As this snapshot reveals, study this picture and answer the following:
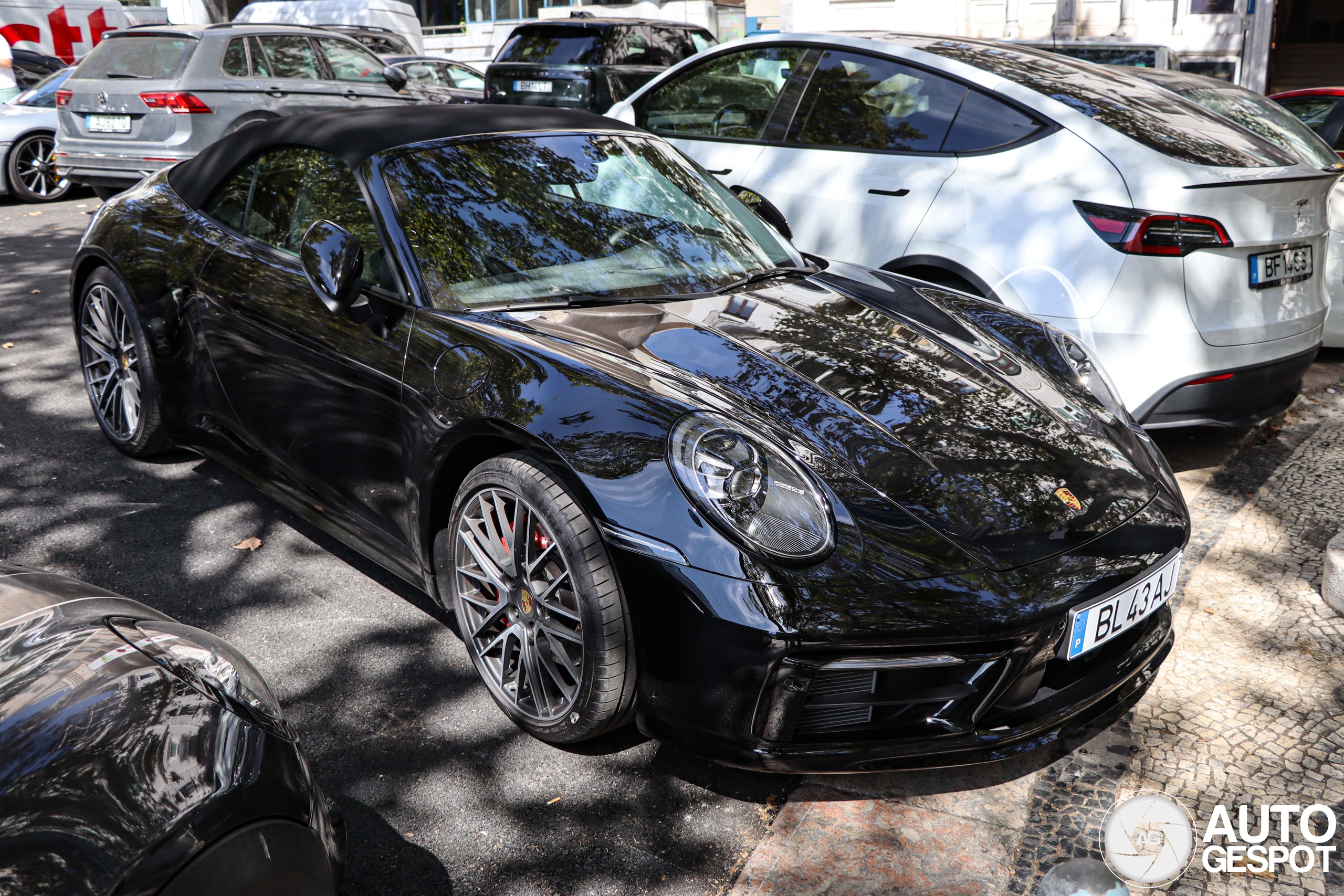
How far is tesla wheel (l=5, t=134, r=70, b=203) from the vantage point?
36.0ft

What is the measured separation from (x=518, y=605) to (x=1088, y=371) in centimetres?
187

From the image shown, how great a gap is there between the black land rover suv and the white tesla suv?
269 inches

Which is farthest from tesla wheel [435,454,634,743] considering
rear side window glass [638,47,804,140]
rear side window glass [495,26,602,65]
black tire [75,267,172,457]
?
rear side window glass [495,26,602,65]

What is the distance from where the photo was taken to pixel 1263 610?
332cm

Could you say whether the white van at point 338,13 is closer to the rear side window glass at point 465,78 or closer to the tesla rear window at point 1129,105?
the rear side window glass at point 465,78

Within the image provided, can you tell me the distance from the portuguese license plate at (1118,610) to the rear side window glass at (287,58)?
9.40 metres

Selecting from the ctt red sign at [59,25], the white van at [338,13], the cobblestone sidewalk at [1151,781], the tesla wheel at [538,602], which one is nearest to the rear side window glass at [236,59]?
the tesla wheel at [538,602]

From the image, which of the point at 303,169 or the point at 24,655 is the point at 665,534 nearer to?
the point at 24,655

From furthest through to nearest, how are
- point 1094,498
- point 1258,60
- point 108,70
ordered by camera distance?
point 1258,60, point 108,70, point 1094,498

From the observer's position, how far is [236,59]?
9.41m

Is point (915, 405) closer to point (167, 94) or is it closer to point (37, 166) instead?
point (167, 94)

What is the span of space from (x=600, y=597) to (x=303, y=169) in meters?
1.91

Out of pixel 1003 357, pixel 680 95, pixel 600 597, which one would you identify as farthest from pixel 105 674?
Result: pixel 680 95

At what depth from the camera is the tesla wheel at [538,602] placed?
7.67 ft
